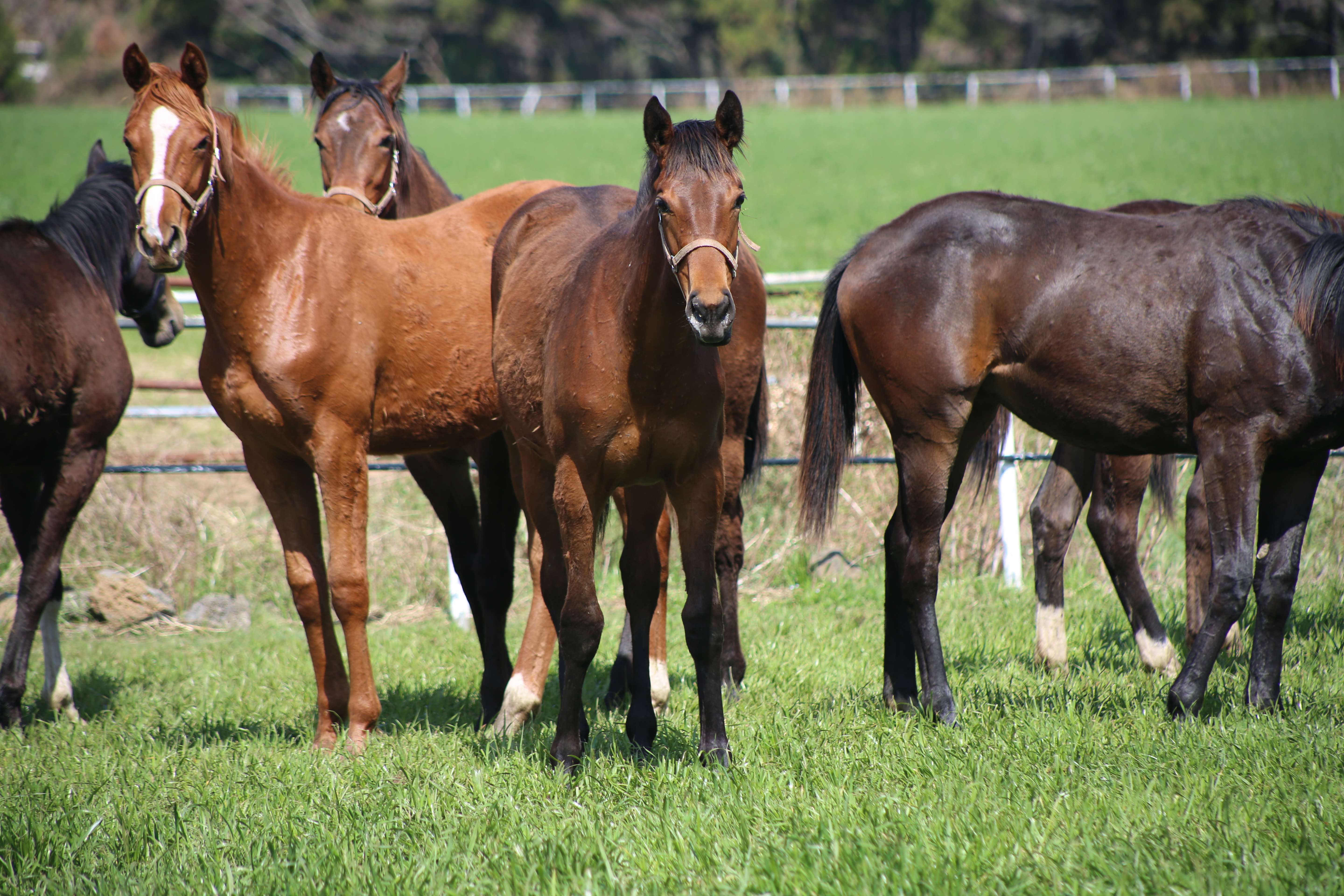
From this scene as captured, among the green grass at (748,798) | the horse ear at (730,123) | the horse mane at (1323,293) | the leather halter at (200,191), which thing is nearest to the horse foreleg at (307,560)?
the green grass at (748,798)

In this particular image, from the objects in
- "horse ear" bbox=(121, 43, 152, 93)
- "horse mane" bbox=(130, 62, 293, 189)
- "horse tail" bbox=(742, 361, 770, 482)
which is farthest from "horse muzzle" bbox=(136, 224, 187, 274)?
"horse tail" bbox=(742, 361, 770, 482)

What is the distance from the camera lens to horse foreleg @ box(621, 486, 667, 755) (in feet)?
12.1

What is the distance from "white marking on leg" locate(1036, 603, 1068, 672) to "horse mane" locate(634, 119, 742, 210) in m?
3.07

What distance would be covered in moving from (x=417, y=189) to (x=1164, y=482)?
4375mm

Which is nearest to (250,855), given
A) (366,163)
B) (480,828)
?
(480,828)

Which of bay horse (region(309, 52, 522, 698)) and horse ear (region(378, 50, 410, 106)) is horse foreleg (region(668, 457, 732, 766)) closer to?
bay horse (region(309, 52, 522, 698))

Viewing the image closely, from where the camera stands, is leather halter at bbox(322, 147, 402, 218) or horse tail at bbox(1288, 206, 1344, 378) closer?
horse tail at bbox(1288, 206, 1344, 378)

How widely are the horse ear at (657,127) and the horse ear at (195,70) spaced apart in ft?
5.87

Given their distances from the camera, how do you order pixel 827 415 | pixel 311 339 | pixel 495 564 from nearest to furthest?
pixel 311 339
pixel 827 415
pixel 495 564

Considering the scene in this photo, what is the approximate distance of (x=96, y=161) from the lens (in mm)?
5895

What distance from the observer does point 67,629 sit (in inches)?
266

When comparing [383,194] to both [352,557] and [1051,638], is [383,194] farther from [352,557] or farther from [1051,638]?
[1051,638]

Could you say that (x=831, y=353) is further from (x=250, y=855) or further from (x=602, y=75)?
(x=602, y=75)

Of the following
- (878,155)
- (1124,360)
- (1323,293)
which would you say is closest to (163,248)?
(1124,360)
